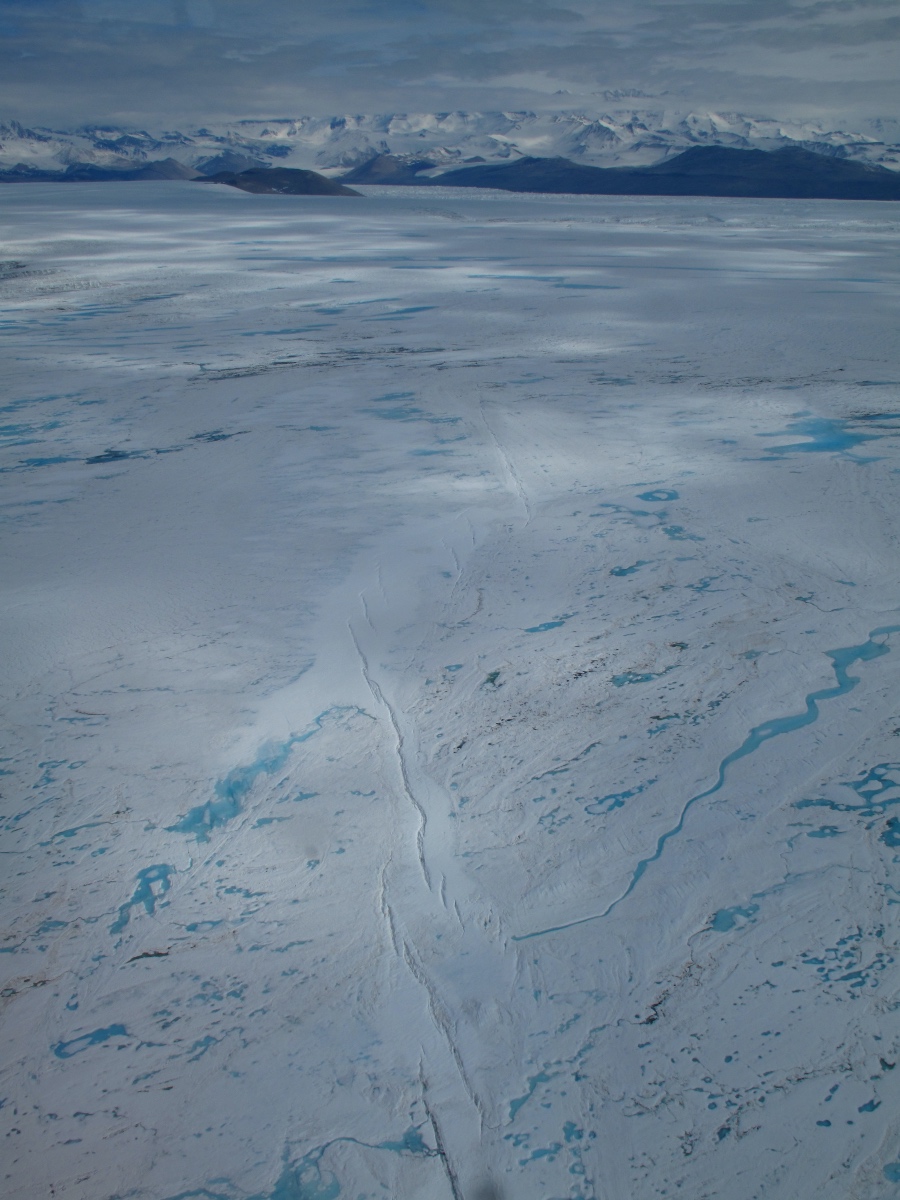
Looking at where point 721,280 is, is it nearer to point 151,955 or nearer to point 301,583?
point 301,583

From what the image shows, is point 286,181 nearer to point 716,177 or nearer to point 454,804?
point 454,804

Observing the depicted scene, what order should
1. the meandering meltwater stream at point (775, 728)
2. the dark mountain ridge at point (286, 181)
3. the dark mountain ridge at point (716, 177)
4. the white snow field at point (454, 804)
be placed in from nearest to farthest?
the white snow field at point (454, 804) < the meandering meltwater stream at point (775, 728) < the dark mountain ridge at point (286, 181) < the dark mountain ridge at point (716, 177)

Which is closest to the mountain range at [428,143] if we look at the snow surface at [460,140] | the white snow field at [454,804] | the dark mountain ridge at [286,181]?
the snow surface at [460,140]

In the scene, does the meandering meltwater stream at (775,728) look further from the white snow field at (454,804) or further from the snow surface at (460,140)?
the snow surface at (460,140)

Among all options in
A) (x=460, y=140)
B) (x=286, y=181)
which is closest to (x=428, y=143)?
(x=460, y=140)

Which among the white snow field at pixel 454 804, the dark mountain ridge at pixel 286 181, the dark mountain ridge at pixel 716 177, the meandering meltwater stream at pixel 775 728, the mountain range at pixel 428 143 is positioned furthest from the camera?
the mountain range at pixel 428 143

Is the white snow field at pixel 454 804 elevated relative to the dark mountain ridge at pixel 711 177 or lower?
lower
